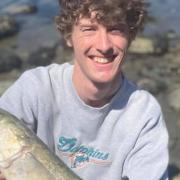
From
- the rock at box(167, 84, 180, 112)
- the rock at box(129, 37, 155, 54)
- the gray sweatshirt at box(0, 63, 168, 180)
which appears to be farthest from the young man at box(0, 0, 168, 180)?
the rock at box(129, 37, 155, 54)

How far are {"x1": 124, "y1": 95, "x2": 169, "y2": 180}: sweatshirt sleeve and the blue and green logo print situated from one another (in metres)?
0.29

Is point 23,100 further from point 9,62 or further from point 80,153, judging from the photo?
point 9,62

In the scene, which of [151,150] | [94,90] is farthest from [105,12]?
Answer: [151,150]

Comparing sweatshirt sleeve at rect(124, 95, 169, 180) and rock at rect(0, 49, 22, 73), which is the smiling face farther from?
rock at rect(0, 49, 22, 73)

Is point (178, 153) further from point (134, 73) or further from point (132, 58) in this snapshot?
point (132, 58)

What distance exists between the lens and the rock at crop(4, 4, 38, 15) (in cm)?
1686

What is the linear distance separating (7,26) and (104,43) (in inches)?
429

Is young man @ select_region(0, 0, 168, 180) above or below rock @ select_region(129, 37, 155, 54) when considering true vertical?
above

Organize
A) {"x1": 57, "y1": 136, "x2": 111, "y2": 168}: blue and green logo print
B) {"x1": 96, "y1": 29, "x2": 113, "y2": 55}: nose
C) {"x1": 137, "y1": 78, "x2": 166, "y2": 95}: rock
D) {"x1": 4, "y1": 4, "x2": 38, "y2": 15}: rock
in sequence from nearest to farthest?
1. {"x1": 96, "y1": 29, "x2": 113, "y2": 55}: nose
2. {"x1": 57, "y1": 136, "x2": 111, "y2": 168}: blue and green logo print
3. {"x1": 137, "y1": 78, "x2": 166, "y2": 95}: rock
4. {"x1": 4, "y1": 4, "x2": 38, "y2": 15}: rock

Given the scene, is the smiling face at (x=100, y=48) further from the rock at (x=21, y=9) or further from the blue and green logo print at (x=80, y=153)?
the rock at (x=21, y=9)

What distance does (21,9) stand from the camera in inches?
669

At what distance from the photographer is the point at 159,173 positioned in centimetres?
471

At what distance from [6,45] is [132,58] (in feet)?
11.5

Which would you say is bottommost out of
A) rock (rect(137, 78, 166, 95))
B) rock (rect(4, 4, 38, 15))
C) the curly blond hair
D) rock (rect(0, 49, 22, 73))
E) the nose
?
rock (rect(4, 4, 38, 15))
